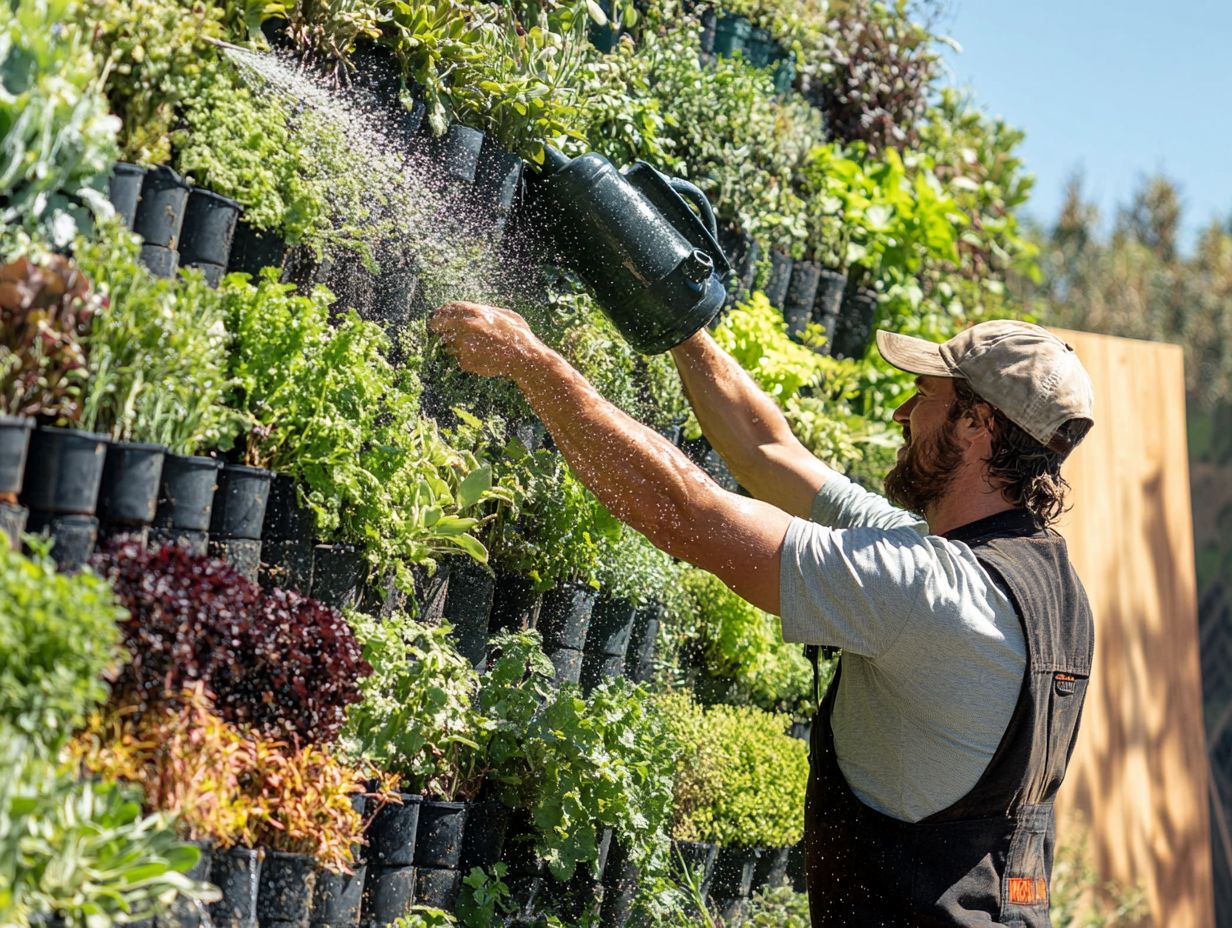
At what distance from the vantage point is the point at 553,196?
326 cm

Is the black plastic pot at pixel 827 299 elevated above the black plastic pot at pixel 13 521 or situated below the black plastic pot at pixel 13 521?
above

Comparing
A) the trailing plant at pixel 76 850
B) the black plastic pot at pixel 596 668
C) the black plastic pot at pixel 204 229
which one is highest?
the black plastic pot at pixel 204 229

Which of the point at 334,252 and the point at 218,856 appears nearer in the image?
the point at 218,856

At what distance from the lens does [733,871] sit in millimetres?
3736

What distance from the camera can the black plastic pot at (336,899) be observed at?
7.95 ft

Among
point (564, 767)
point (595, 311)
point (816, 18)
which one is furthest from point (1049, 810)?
point (816, 18)

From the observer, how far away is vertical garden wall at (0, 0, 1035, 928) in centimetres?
200

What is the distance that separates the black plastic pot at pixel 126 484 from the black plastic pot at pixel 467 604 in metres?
1.12

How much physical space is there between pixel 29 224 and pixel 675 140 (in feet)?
7.73

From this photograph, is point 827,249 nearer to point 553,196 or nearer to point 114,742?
point 553,196

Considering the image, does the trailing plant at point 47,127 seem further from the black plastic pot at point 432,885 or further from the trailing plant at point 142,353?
the black plastic pot at point 432,885

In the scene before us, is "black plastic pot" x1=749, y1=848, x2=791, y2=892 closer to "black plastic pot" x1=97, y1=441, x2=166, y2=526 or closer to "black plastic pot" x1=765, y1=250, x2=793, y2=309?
"black plastic pot" x1=765, y1=250, x2=793, y2=309

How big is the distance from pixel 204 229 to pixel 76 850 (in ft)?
3.78

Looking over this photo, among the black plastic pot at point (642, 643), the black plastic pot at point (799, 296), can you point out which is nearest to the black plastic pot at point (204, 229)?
the black plastic pot at point (642, 643)
